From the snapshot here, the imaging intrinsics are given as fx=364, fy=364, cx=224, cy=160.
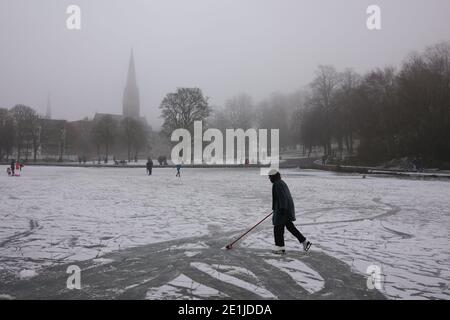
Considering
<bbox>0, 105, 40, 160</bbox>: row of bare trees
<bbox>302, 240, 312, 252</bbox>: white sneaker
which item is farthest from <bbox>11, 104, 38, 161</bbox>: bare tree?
<bbox>302, 240, 312, 252</bbox>: white sneaker

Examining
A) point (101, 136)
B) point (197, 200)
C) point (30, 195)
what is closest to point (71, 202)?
point (30, 195)

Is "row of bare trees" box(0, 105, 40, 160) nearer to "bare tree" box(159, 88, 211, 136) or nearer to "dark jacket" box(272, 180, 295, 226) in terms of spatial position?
"bare tree" box(159, 88, 211, 136)

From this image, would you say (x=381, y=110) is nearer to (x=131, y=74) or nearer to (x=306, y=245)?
(x=306, y=245)

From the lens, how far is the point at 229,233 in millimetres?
9219

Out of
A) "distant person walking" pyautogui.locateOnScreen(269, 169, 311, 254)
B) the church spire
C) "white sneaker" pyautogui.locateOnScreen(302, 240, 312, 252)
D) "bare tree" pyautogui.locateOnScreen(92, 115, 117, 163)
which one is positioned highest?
the church spire

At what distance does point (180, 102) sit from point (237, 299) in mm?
53874

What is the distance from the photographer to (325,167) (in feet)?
150

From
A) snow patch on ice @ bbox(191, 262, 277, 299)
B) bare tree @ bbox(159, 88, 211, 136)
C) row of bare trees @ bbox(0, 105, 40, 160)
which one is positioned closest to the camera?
snow patch on ice @ bbox(191, 262, 277, 299)

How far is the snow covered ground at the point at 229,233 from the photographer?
231 inches

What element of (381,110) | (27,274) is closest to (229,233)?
(27,274)

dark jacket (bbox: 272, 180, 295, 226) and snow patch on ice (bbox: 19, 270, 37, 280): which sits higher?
dark jacket (bbox: 272, 180, 295, 226)

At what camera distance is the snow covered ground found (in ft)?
19.2

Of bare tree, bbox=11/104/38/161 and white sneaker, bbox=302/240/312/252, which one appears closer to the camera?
white sneaker, bbox=302/240/312/252

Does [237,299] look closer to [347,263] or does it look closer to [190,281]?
[190,281]
